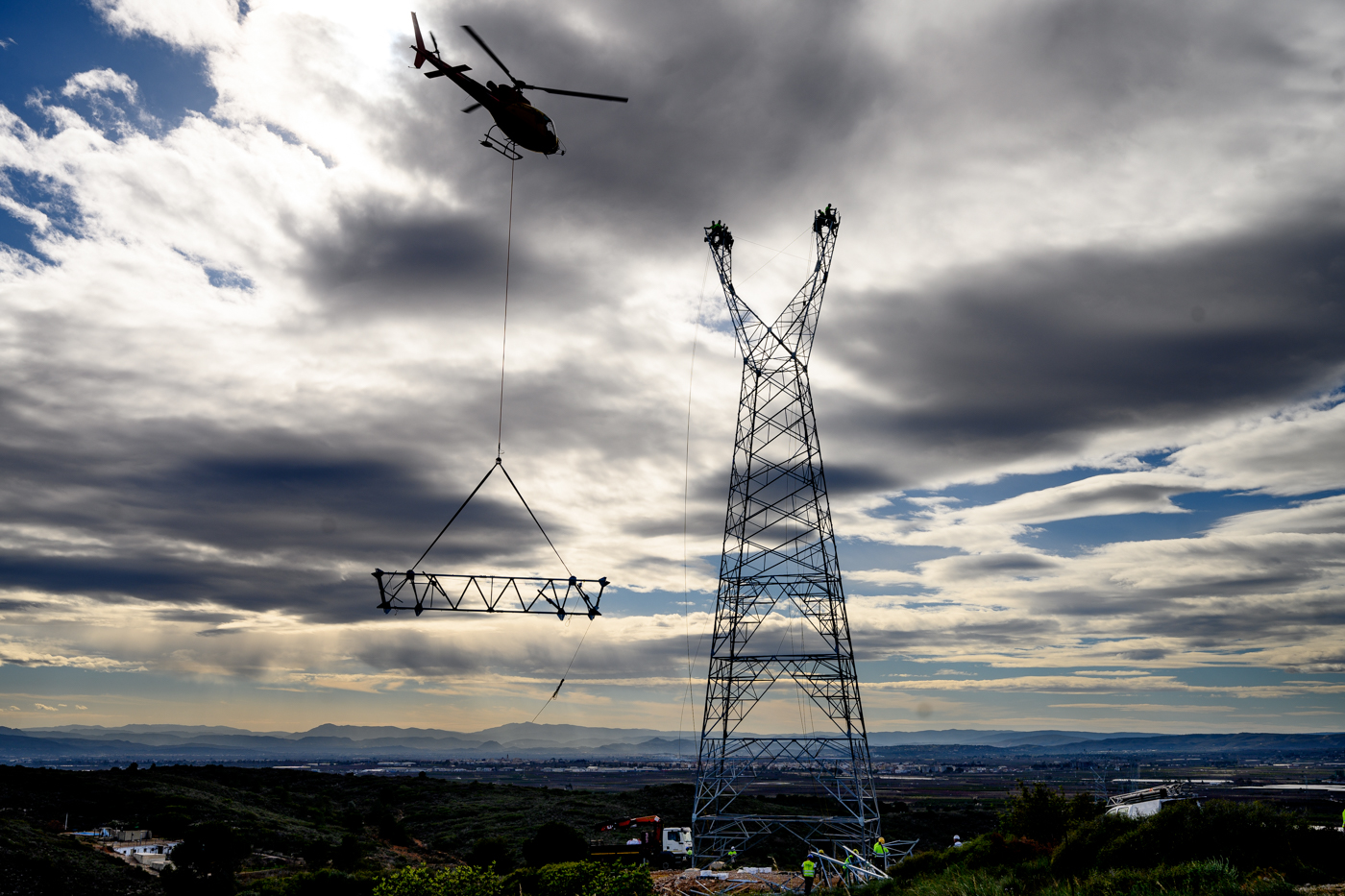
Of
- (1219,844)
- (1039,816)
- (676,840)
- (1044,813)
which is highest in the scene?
(1219,844)

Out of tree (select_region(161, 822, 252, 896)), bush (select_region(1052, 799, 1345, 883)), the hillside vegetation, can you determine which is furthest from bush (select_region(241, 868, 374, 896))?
bush (select_region(1052, 799, 1345, 883))

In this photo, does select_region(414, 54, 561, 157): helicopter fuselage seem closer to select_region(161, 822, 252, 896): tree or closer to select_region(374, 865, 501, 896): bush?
select_region(374, 865, 501, 896): bush

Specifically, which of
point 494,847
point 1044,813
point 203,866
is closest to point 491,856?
point 494,847

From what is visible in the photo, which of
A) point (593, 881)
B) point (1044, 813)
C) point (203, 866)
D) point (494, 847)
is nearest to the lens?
point (593, 881)

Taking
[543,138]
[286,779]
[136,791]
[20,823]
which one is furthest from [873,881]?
[286,779]

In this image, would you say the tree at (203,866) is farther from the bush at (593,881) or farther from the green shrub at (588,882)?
the bush at (593,881)

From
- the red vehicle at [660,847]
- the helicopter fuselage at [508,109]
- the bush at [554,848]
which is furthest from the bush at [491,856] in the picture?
the helicopter fuselage at [508,109]

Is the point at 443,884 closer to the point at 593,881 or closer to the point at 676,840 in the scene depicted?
the point at 593,881

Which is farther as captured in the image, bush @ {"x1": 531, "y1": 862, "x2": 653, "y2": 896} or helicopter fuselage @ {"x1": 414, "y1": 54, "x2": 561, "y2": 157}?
helicopter fuselage @ {"x1": 414, "y1": 54, "x2": 561, "y2": 157}

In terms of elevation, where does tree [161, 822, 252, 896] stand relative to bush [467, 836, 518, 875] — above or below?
above
